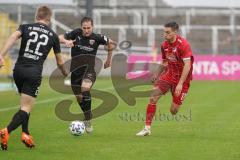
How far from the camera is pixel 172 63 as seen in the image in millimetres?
14820

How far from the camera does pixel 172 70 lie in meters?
14.9

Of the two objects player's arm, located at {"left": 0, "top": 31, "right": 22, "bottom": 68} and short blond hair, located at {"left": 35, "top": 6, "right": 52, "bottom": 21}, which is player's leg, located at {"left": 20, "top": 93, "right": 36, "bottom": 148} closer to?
player's arm, located at {"left": 0, "top": 31, "right": 22, "bottom": 68}

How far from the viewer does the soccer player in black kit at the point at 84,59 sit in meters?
15.4

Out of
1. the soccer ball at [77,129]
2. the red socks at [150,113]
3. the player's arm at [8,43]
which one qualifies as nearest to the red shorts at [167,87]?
the red socks at [150,113]

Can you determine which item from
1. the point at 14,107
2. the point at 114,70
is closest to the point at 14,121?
the point at 14,107

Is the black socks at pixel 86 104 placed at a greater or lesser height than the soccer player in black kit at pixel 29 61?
lesser

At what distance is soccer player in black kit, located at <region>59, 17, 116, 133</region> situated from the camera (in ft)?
50.6

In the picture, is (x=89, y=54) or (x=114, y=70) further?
(x=114, y=70)

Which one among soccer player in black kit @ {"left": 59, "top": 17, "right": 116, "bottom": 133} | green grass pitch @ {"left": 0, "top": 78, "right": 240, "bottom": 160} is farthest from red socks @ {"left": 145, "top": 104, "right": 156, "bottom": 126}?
soccer player in black kit @ {"left": 59, "top": 17, "right": 116, "bottom": 133}

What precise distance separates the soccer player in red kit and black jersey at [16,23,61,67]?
297 centimetres

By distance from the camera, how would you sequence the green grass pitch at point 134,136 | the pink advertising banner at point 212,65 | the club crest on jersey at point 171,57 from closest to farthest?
1. the green grass pitch at point 134,136
2. the club crest on jersey at point 171,57
3. the pink advertising banner at point 212,65

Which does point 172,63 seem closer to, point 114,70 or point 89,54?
point 89,54

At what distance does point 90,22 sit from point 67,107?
7738mm

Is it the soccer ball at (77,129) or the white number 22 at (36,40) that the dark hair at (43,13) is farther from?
the soccer ball at (77,129)
